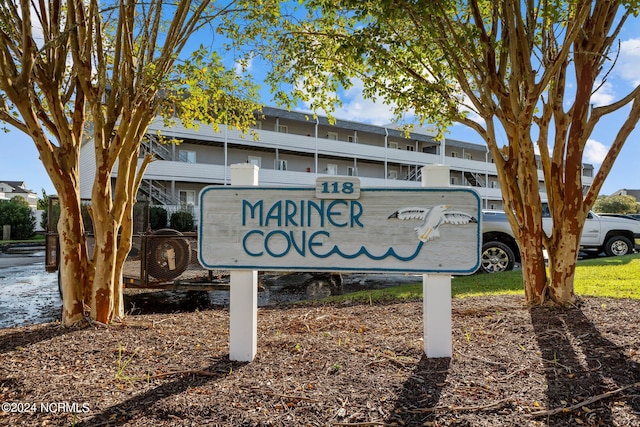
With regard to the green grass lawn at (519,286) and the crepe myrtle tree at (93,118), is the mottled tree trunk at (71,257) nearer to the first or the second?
the crepe myrtle tree at (93,118)

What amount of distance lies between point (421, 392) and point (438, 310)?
793 mm

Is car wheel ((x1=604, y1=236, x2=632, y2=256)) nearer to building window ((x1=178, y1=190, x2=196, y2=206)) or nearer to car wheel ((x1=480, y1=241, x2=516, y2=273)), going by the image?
car wheel ((x1=480, y1=241, x2=516, y2=273))

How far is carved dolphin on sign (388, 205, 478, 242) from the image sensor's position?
321 centimetres

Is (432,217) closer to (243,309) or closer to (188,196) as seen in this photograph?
(243,309)

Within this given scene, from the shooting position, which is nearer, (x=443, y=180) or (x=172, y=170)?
Result: (x=443, y=180)

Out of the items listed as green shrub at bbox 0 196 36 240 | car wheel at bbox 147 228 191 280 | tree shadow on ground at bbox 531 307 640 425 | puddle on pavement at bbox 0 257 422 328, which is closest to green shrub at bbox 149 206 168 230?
puddle on pavement at bbox 0 257 422 328

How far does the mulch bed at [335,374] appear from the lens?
2.42m

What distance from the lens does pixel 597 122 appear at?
471 cm

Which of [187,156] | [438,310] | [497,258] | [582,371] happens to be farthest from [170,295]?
[187,156]

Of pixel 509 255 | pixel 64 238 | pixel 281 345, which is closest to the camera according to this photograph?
pixel 281 345

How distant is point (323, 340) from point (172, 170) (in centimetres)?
2130

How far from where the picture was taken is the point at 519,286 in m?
6.82

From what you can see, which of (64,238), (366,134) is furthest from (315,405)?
(366,134)

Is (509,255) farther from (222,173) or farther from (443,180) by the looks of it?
(222,173)
